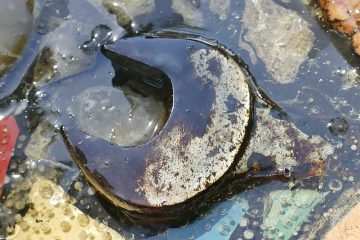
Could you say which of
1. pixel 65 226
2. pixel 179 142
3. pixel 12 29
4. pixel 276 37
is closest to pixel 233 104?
pixel 179 142

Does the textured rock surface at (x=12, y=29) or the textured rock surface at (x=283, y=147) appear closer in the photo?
the textured rock surface at (x=283, y=147)

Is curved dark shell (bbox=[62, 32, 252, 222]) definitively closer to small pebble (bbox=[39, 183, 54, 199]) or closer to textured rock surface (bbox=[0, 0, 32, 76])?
small pebble (bbox=[39, 183, 54, 199])

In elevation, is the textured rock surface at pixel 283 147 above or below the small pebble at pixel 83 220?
above

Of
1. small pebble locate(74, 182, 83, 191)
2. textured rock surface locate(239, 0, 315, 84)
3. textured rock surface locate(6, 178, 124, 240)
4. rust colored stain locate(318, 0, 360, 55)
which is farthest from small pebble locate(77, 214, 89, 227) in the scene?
rust colored stain locate(318, 0, 360, 55)

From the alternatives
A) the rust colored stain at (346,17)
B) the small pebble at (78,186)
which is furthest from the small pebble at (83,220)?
the rust colored stain at (346,17)

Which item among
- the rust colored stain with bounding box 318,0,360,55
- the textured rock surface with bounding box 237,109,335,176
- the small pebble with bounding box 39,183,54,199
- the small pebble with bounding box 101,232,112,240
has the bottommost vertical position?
the small pebble with bounding box 101,232,112,240

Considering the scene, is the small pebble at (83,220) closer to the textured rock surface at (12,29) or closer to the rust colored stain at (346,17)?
the textured rock surface at (12,29)

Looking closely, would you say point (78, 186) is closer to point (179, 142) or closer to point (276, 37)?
point (179, 142)

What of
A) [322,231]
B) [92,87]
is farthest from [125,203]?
[322,231]
